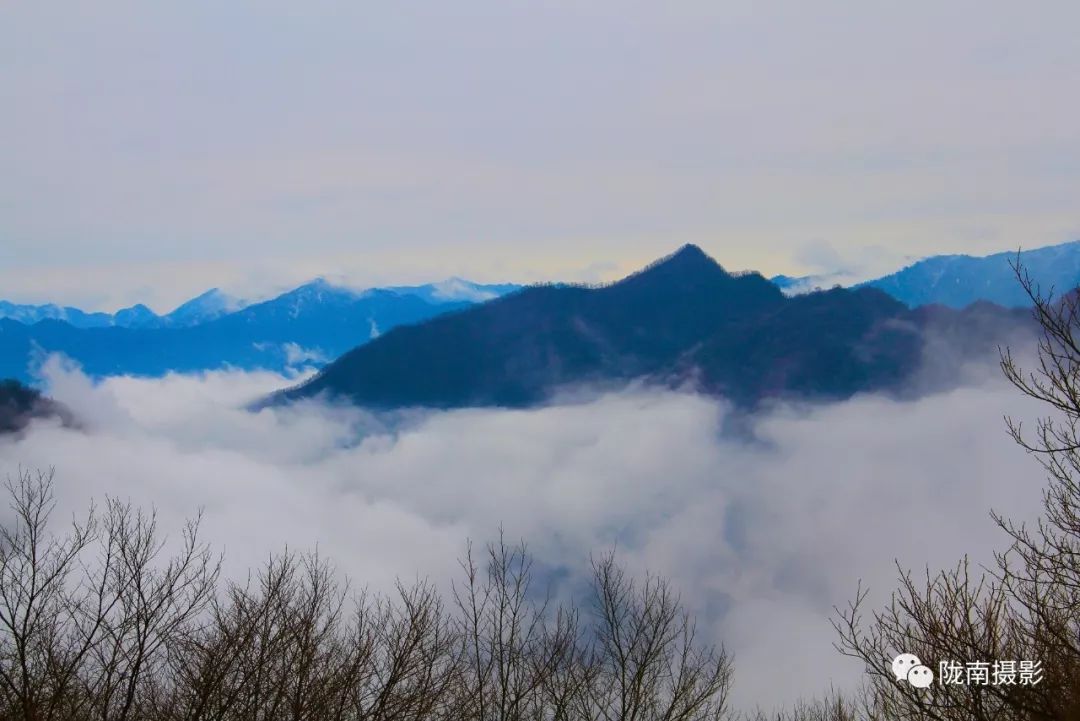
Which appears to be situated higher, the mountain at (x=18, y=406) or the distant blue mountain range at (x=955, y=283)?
the distant blue mountain range at (x=955, y=283)

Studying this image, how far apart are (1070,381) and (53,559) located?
14.8m

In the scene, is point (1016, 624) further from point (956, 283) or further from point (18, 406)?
point (956, 283)

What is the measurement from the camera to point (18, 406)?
135 meters

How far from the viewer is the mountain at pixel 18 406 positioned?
425 ft

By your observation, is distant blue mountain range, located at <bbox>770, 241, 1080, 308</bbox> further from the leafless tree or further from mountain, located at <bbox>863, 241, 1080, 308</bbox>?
the leafless tree

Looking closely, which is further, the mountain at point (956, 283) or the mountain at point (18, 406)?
the mountain at point (956, 283)

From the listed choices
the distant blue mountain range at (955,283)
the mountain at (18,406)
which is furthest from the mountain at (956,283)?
the mountain at (18,406)

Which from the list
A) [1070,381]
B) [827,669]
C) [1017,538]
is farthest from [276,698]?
[827,669]

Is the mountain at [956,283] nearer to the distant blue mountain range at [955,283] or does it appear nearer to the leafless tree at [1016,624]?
the distant blue mountain range at [955,283]

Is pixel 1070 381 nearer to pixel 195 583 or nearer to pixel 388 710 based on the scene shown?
pixel 388 710

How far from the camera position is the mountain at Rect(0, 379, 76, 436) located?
129500 mm

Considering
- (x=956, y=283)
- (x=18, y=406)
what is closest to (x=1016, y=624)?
(x=18, y=406)

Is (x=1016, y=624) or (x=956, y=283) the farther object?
(x=956, y=283)

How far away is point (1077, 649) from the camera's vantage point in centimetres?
938
